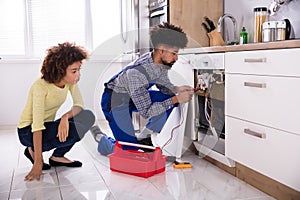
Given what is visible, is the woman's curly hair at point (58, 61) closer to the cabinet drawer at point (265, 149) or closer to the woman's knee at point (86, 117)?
the woman's knee at point (86, 117)

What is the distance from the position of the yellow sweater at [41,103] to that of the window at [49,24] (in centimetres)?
197

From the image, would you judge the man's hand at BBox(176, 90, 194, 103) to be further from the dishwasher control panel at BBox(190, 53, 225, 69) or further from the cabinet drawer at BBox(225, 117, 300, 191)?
the cabinet drawer at BBox(225, 117, 300, 191)

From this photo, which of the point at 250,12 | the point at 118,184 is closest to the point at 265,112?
the point at 118,184

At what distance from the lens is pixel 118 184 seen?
2.25 m

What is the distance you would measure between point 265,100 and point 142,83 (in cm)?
79

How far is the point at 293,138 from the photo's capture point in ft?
5.65

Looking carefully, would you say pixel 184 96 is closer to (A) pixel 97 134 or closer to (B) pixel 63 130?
(B) pixel 63 130

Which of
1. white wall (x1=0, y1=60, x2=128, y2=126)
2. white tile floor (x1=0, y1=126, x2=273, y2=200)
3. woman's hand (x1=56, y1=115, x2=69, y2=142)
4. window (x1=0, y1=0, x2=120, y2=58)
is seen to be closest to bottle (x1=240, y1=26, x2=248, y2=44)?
white tile floor (x1=0, y1=126, x2=273, y2=200)

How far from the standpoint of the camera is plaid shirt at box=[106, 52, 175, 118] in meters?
2.40

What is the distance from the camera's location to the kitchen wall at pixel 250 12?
2330 mm

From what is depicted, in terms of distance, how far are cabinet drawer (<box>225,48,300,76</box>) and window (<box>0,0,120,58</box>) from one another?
8.28ft

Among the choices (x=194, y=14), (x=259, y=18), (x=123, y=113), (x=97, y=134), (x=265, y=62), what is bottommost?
(x=97, y=134)

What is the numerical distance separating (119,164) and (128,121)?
1.05ft

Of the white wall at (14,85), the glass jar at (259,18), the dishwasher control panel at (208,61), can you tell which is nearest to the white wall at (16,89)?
the white wall at (14,85)
